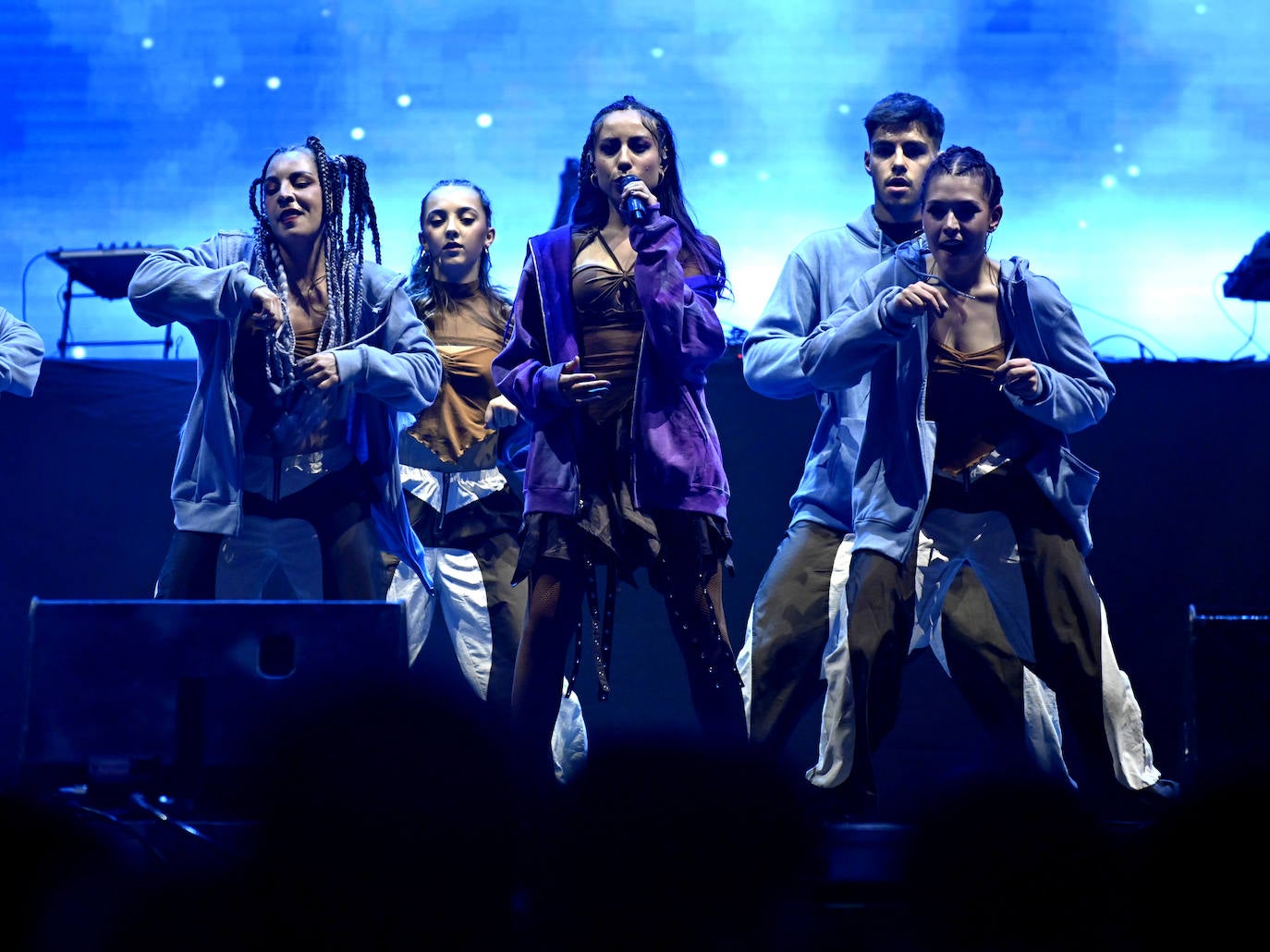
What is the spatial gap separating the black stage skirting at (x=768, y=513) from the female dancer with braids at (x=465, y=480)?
1.55 feet

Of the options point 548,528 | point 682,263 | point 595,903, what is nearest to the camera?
point 595,903

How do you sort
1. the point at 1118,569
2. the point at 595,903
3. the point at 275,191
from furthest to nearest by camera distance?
the point at 1118,569 < the point at 275,191 < the point at 595,903

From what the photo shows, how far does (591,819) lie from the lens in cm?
173

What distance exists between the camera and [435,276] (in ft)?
13.7

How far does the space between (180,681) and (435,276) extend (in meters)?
2.15

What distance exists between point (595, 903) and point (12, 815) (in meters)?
0.69

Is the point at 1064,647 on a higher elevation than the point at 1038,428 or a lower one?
lower

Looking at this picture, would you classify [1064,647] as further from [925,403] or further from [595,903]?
[595,903]

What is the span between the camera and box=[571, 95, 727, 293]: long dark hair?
3117 millimetres

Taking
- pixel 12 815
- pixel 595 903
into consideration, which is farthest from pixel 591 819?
pixel 12 815

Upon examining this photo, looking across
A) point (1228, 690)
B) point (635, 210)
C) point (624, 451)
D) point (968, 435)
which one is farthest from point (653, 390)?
point (1228, 690)

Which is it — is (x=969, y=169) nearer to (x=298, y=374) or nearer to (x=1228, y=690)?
(x=1228, y=690)

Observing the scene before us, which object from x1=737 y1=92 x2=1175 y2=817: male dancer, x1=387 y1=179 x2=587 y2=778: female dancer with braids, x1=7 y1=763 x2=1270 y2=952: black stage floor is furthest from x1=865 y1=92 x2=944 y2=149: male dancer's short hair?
x1=7 y1=763 x2=1270 y2=952: black stage floor

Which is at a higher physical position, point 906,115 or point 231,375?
point 906,115
